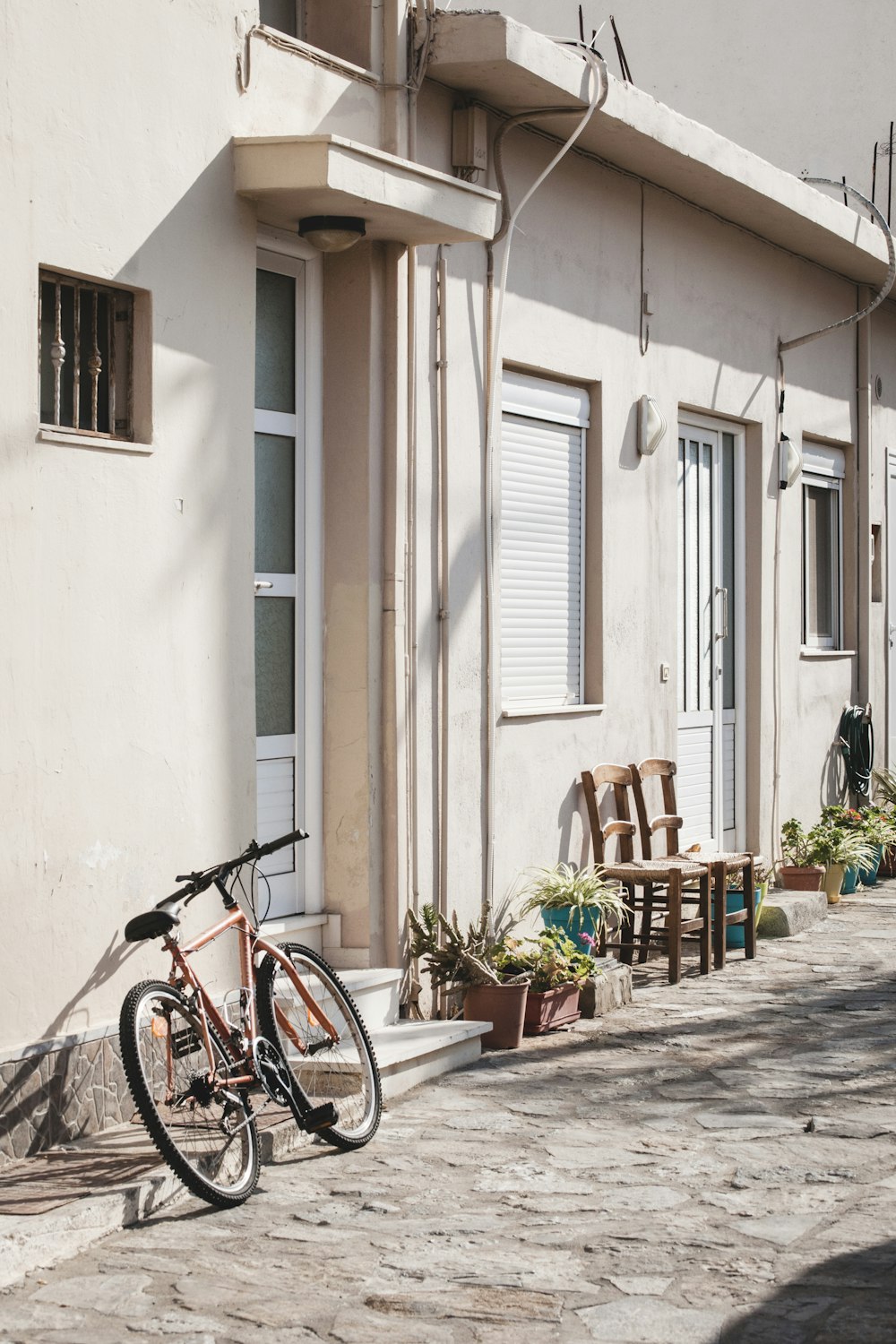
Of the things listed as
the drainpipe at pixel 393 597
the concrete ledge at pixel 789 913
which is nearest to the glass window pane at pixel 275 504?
the drainpipe at pixel 393 597

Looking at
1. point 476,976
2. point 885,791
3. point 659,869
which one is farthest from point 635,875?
point 885,791

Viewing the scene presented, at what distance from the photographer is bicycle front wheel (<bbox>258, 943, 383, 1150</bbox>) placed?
20.7 feet

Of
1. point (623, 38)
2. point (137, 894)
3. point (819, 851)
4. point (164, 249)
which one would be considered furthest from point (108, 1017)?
point (623, 38)

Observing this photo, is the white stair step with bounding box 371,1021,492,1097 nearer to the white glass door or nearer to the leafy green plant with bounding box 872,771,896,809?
the white glass door

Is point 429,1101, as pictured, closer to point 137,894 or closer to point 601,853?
point 137,894

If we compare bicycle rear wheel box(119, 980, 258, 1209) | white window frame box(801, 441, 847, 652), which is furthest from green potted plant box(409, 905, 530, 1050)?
white window frame box(801, 441, 847, 652)

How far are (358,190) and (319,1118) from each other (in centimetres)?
356

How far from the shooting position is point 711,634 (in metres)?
11.9

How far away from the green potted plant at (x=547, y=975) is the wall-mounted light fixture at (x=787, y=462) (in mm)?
5386

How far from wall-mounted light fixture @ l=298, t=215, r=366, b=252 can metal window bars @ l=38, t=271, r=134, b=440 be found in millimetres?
1128

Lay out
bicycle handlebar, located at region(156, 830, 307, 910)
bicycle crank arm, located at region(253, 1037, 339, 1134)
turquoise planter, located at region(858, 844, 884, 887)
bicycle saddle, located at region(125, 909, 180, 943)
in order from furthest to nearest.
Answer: turquoise planter, located at region(858, 844, 884, 887) → bicycle crank arm, located at region(253, 1037, 339, 1134) → bicycle handlebar, located at region(156, 830, 307, 910) → bicycle saddle, located at region(125, 909, 180, 943)

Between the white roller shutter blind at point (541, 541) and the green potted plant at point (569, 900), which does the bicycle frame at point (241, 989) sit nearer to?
the green potted plant at point (569, 900)

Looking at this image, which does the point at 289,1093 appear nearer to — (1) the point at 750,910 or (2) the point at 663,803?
(1) the point at 750,910

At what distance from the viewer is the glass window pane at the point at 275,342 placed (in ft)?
24.7
